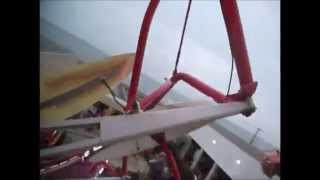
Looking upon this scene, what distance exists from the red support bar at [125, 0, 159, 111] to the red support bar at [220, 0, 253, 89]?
350mm

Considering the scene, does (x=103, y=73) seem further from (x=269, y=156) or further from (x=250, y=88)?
(x=269, y=156)

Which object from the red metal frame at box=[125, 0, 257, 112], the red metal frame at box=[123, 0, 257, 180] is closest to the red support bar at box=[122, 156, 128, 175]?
the red metal frame at box=[123, 0, 257, 180]

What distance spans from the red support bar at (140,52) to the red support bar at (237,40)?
1.15ft

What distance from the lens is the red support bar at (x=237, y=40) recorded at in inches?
103

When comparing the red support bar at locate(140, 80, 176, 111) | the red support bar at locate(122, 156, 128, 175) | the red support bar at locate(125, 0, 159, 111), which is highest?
the red support bar at locate(125, 0, 159, 111)

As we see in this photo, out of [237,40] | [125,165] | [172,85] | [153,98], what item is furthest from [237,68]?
[125,165]

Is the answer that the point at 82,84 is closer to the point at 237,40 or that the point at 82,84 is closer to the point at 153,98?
the point at 153,98

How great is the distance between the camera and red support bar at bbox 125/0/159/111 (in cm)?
258

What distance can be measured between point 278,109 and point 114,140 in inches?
31.3

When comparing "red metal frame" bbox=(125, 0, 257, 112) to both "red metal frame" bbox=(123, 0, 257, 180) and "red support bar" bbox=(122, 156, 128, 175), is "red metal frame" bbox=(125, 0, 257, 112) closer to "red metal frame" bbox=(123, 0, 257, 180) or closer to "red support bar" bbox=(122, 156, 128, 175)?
"red metal frame" bbox=(123, 0, 257, 180)

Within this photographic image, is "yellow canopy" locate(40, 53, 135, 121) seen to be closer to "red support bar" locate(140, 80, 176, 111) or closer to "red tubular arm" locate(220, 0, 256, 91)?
"red support bar" locate(140, 80, 176, 111)

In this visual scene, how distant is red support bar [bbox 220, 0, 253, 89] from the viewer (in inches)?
103

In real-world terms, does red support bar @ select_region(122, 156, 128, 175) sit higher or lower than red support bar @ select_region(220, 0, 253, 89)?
lower

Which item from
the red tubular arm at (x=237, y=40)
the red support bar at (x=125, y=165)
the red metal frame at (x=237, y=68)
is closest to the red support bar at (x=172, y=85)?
the red metal frame at (x=237, y=68)
